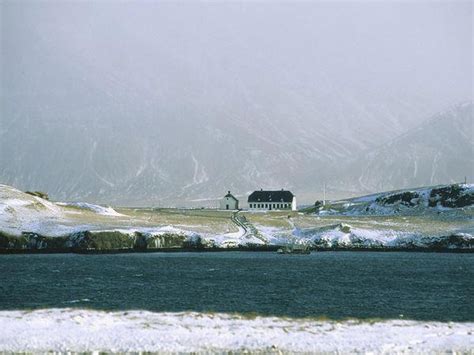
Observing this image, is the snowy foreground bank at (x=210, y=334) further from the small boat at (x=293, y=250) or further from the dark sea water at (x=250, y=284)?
the small boat at (x=293, y=250)

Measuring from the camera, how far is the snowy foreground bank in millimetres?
27172

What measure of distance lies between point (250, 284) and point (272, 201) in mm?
130510

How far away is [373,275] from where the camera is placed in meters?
65.9

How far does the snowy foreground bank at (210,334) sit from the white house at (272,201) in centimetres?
15017

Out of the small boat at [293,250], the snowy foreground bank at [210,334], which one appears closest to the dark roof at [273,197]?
the small boat at [293,250]

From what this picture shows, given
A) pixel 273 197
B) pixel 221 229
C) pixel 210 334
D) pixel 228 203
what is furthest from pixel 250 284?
pixel 273 197

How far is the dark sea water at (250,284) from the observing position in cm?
4294

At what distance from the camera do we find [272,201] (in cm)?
18612

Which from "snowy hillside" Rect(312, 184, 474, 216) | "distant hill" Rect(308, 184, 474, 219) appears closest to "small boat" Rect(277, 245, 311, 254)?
"distant hill" Rect(308, 184, 474, 219)

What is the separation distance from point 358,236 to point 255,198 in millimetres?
83510

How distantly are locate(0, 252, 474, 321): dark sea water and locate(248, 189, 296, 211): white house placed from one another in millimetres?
94819

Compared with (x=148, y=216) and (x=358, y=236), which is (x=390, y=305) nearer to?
(x=358, y=236)

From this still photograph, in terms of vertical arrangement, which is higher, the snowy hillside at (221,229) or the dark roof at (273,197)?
the dark roof at (273,197)

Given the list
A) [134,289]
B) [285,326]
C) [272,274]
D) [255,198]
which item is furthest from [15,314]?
[255,198]
